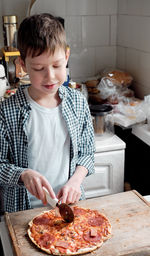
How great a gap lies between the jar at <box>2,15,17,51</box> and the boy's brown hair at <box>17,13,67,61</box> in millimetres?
951

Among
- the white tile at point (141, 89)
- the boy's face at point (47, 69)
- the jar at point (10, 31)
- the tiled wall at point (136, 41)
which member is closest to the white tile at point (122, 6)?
the tiled wall at point (136, 41)

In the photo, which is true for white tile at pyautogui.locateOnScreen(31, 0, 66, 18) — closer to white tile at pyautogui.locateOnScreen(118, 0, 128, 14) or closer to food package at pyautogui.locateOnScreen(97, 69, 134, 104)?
white tile at pyautogui.locateOnScreen(118, 0, 128, 14)

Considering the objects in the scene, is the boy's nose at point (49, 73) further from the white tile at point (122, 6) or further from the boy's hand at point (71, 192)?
the white tile at point (122, 6)

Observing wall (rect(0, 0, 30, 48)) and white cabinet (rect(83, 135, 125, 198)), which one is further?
wall (rect(0, 0, 30, 48))

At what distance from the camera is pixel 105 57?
7.19ft

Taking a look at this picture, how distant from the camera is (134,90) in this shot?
6.80ft

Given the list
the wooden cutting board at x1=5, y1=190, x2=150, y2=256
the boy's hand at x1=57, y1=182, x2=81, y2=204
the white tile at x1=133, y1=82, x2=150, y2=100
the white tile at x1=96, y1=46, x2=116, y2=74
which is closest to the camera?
the wooden cutting board at x1=5, y1=190, x2=150, y2=256

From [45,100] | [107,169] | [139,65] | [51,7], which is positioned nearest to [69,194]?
[45,100]

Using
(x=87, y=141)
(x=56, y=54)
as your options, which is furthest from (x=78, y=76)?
(x=56, y=54)

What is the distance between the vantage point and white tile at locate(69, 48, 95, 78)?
211cm

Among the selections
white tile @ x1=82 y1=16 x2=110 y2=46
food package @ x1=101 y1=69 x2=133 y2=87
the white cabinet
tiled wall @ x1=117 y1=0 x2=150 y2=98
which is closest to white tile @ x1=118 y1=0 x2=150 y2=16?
tiled wall @ x1=117 y1=0 x2=150 y2=98

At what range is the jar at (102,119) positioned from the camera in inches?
64.9

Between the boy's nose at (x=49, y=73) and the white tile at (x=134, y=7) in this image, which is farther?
the white tile at (x=134, y=7)

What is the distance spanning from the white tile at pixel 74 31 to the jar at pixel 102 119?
0.58 metres
